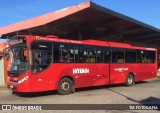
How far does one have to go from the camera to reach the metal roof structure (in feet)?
63.1

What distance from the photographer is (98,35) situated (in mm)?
29078

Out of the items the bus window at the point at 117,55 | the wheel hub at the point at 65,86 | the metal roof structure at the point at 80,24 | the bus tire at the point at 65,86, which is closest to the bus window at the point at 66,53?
the bus tire at the point at 65,86

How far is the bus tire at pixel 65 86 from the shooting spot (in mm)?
15040

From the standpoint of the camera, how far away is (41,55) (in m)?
14.1

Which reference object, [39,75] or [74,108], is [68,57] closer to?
[39,75]

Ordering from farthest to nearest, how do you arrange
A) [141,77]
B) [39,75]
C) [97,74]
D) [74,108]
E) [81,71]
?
1. [141,77]
2. [97,74]
3. [81,71]
4. [39,75]
5. [74,108]

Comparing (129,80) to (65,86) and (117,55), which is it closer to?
(117,55)

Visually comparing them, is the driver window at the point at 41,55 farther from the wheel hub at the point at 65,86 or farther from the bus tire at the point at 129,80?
the bus tire at the point at 129,80

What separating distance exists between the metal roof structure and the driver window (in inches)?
183

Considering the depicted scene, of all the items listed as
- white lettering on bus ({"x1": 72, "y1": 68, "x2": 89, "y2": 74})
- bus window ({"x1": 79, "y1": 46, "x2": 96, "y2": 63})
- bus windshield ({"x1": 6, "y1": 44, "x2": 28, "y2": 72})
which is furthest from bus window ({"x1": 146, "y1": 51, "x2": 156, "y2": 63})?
bus windshield ({"x1": 6, "y1": 44, "x2": 28, "y2": 72})

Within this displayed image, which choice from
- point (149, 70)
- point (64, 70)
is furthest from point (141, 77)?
point (64, 70)

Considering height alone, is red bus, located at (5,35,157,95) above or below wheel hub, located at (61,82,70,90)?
above

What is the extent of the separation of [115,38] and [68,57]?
16.9 metres

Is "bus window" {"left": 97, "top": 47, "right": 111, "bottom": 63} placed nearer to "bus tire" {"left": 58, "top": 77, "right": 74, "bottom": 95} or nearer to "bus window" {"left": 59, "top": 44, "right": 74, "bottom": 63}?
"bus window" {"left": 59, "top": 44, "right": 74, "bottom": 63}
